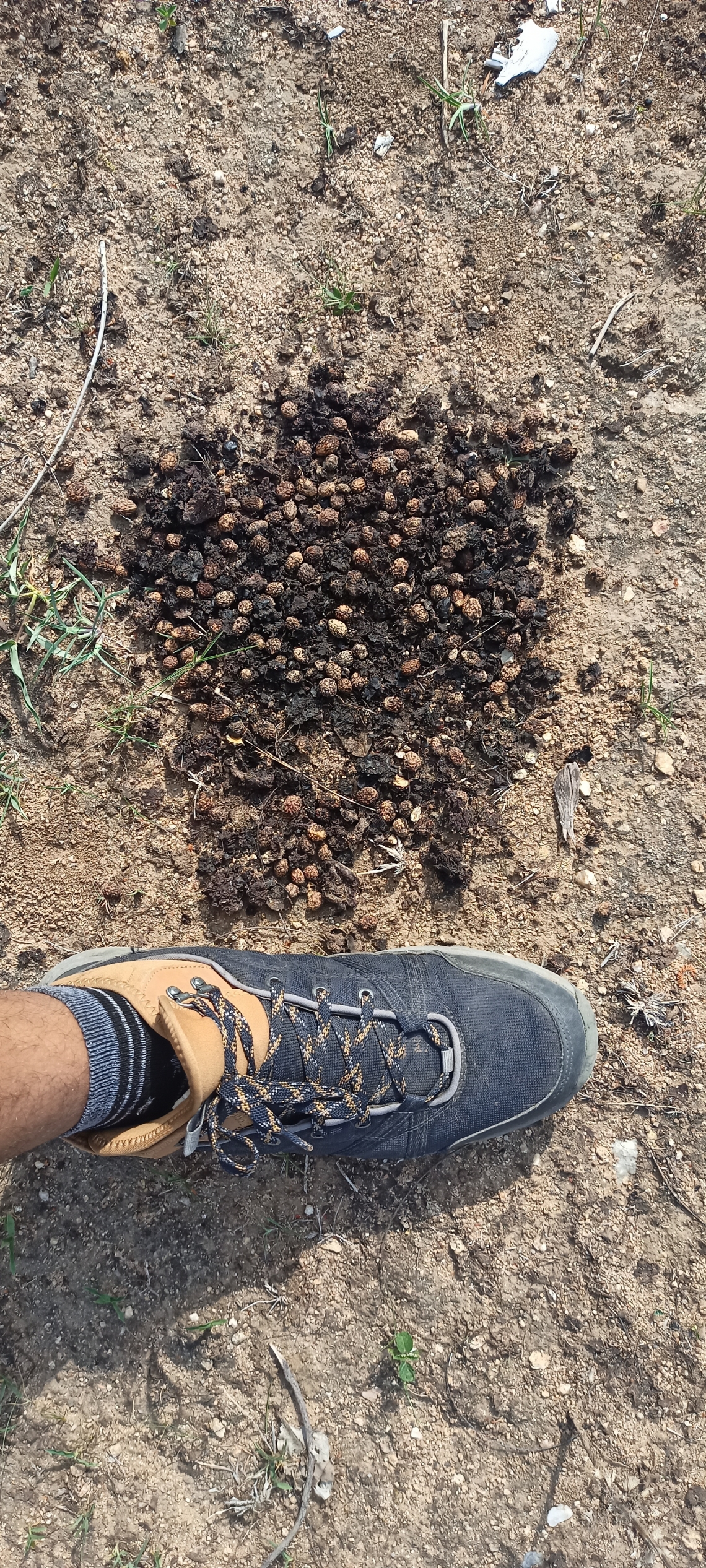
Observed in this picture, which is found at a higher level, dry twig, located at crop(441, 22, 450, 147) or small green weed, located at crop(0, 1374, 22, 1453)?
dry twig, located at crop(441, 22, 450, 147)

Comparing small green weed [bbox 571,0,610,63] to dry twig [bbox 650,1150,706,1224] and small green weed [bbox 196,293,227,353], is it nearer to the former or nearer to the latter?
small green weed [bbox 196,293,227,353]


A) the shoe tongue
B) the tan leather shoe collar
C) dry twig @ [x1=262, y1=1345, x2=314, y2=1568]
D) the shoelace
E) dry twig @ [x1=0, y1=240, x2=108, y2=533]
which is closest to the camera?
the tan leather shoe collar

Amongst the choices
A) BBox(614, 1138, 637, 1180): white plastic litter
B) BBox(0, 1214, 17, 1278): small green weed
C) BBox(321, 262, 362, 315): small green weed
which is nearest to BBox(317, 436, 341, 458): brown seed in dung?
BBox(321, 262, 362, 315): small green weed

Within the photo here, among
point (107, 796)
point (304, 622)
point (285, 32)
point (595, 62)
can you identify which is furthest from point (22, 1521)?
point (595, 62)

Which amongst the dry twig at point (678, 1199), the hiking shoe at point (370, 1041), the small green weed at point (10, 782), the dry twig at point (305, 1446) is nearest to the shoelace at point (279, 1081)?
the hiking shoe at point (370, 1041)

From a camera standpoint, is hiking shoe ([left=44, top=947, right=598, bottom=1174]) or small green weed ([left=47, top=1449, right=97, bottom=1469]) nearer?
hiking shoe ([left=44, top=947, right=598, bottom=1174])

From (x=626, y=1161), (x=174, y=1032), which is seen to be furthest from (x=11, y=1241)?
(x=626, y=1161)

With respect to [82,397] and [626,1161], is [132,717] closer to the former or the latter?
[82,397]
